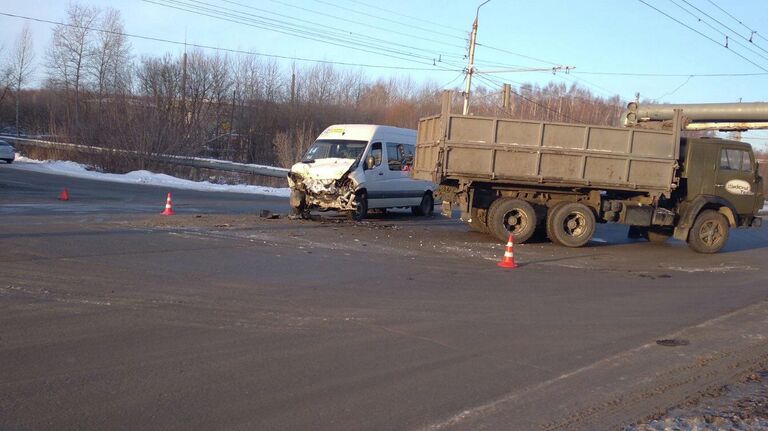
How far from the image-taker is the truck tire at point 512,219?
1538 cm

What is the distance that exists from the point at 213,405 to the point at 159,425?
0.48 meters

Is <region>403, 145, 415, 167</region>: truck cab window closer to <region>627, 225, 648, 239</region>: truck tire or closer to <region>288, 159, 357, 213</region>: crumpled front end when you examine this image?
<region>288, 159, 357, 213</region>: crumpled front end

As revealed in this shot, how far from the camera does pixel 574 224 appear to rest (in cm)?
1557

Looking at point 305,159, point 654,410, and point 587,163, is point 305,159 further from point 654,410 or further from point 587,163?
point 654,410

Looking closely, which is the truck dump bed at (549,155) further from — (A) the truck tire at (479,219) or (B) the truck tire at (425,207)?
(B) the truck tire at (425,207)

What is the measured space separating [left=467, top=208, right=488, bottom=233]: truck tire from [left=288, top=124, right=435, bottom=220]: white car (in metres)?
2.66

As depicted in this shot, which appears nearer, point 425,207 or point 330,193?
point 330,193

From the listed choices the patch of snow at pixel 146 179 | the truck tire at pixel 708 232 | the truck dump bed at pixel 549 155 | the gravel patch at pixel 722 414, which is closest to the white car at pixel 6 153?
the patch of snow at pixel 146 179

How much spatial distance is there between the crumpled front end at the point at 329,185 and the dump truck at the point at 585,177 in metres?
1.79

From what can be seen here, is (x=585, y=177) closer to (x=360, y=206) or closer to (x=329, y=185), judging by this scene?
(x=360, y=206)

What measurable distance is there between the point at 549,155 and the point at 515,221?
1.65m

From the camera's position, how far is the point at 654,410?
5410mm

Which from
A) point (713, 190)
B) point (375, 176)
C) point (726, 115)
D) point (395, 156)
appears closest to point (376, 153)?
point (375, 176)

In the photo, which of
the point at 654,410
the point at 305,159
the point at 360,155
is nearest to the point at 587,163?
the point at 360,155
